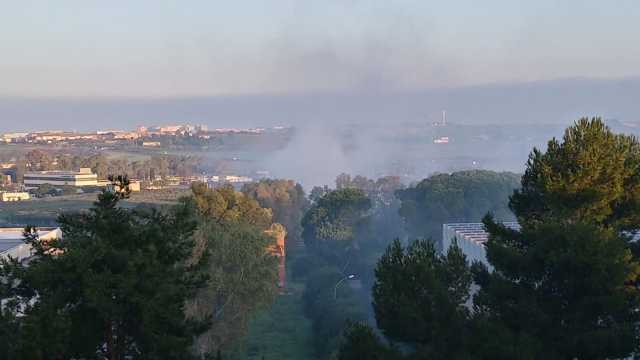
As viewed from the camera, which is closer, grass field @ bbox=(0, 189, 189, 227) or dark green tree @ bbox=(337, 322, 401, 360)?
dark green tree @ bbox=(337, 322, 401, 360)

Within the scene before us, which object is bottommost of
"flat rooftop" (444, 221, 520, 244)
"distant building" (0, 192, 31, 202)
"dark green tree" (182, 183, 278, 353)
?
"dark green tree" (182, 183, 278, 353)

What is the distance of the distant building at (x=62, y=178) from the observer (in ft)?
296

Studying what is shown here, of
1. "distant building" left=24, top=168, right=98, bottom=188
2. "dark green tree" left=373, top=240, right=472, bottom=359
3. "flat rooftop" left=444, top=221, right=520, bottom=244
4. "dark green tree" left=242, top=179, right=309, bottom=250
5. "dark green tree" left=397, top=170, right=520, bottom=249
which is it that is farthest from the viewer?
"distant building" left=24, top=168, right=98, bottom=188

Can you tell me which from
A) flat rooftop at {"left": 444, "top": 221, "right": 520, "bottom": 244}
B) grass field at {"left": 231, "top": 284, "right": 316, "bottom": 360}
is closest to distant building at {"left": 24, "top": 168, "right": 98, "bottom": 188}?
grass field at {"left": 231, "top": 284, "right": 316, "bottom": 360}

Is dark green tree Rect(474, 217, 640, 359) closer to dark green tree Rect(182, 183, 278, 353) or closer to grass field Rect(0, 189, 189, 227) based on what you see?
dark green tree Rect(182, 183, 278, 353)

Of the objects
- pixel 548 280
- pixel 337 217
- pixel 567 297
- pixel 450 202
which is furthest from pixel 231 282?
pixel 450 202

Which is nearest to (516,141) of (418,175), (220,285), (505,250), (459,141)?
(459,141)

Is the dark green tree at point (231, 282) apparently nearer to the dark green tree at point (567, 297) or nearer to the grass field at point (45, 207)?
the dark green tree at point (567, 297)

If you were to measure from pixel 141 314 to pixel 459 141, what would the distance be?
176806 mm

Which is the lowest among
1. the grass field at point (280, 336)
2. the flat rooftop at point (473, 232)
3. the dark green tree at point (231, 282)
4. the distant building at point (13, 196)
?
the grass field at point (280, 336)

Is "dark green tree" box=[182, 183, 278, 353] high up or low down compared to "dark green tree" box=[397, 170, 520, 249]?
down

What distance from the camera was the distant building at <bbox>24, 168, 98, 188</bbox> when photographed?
9012cm

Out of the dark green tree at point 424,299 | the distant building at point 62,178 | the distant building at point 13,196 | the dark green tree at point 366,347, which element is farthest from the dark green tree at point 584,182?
the distant building at point 62,178

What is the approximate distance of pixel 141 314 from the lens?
1300 cm
